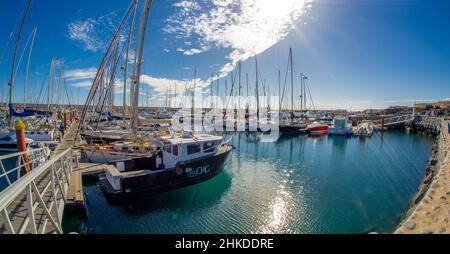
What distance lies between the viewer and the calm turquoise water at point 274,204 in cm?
923

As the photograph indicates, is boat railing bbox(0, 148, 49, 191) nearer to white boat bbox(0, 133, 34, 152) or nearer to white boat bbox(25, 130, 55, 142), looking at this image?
white boat bbox(0, 133, 34, 152)

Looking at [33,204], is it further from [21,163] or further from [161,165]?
[21,163]

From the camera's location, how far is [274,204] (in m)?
11.3

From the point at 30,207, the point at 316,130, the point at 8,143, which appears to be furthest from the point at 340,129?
the point at 8,143

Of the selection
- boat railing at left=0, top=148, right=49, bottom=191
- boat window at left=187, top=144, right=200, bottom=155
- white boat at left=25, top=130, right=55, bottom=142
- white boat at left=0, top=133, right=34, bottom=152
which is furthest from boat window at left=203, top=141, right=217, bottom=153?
white boat at left=0, top=133, right=34, bottom=152

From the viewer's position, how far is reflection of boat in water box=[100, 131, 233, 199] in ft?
36.6

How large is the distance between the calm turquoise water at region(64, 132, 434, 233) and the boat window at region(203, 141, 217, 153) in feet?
7.25

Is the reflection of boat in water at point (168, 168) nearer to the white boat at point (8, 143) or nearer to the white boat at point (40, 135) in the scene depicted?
the white boat at point (40, 135)

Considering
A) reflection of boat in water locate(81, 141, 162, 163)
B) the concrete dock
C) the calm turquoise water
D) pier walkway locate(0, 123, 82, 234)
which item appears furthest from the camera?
reflection of boat in water locate(81, 141, 162, 163)

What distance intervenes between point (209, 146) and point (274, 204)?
5.15 m

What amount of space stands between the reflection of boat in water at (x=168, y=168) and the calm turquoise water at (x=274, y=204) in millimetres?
657
